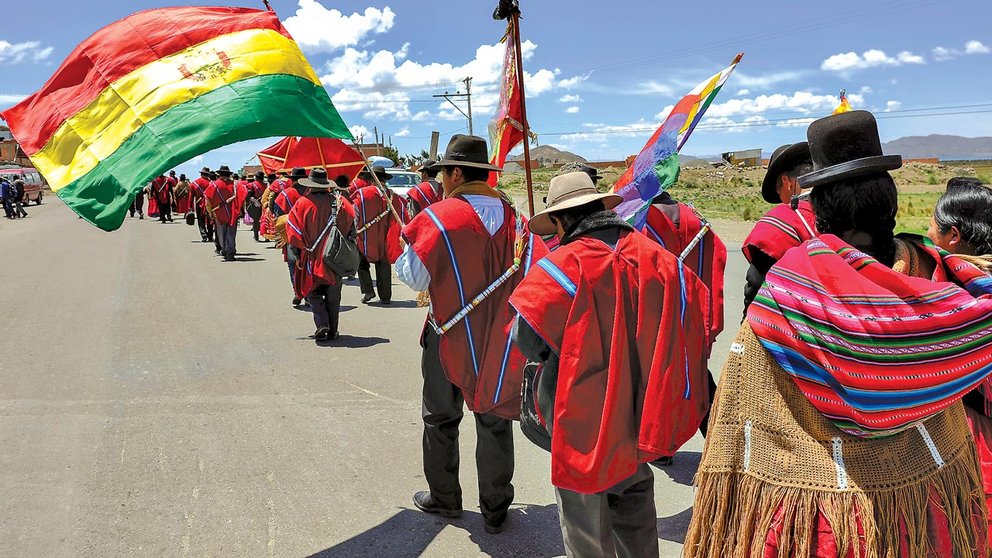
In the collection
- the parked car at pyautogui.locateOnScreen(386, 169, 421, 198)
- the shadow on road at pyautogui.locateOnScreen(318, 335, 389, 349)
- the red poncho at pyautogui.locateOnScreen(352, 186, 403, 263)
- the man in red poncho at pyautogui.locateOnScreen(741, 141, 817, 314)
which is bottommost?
the shadow on road at pyautogui.locateOnScreen(318, 335, 389, 349)

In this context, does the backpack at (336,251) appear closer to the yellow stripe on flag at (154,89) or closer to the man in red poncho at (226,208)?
the yellow stripe on flag at (154,89)

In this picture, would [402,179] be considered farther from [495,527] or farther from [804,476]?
[804,476]

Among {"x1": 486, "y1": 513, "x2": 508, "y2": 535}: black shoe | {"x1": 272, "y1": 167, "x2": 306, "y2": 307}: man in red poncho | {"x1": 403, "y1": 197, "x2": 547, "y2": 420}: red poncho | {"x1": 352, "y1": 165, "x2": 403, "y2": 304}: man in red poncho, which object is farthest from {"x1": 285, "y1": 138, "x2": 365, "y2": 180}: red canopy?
{"x1": 486, "y1": 513, "x2": 508, "y2": 535}: black shoe

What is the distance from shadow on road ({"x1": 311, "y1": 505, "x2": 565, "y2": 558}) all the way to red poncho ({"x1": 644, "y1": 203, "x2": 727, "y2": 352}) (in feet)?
5.37

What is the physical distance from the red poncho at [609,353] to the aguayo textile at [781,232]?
0.57m

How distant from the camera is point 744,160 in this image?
86.5 m

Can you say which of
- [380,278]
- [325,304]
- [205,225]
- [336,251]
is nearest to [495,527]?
[336,251]

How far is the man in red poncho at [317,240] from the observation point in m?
7.77

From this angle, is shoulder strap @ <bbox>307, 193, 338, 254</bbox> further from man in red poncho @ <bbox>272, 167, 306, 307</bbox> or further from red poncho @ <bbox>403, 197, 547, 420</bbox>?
red poncho @ <bbox>403, 197, 547, 420</bbox>

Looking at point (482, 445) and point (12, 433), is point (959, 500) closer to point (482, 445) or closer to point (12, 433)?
point (482, 445)

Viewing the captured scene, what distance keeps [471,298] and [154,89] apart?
6.66ft

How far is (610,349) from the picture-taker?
2.43 meters

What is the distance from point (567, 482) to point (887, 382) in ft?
3.99

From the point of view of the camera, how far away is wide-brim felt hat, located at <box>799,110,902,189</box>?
172 cm
